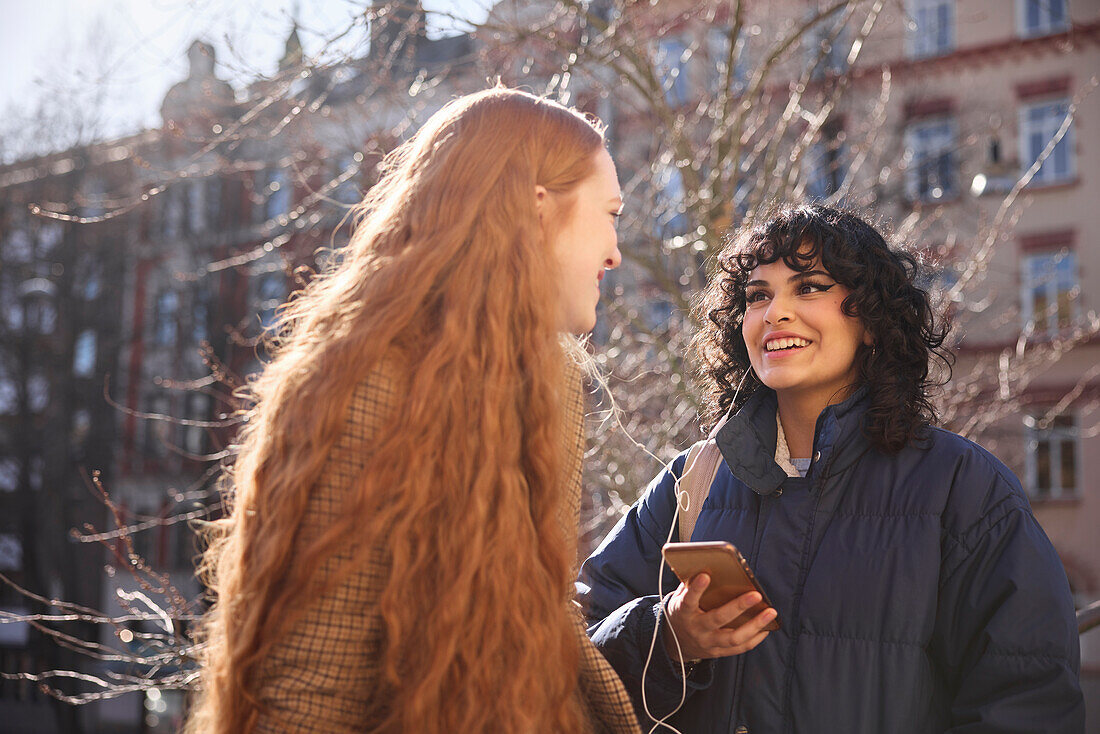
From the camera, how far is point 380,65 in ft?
18.9

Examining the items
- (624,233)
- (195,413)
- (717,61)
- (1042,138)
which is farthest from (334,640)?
(195,413)

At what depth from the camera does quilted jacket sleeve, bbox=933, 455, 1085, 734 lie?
1.88m

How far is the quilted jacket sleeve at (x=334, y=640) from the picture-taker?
155 centimetres

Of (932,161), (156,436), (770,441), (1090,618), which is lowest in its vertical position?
(1090,618)

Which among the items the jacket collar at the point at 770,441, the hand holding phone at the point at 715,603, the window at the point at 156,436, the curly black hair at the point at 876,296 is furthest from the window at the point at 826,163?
the window at the point at 156,436

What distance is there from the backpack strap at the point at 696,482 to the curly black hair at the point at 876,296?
0.17 metres

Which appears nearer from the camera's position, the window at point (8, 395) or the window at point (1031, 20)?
the window at point (1031, 20)

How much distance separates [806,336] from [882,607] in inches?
27.2

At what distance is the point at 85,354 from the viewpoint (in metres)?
24.3

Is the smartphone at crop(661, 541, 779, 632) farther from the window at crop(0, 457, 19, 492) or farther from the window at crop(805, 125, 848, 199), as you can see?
the window at crop(0, 457, 19, 492)

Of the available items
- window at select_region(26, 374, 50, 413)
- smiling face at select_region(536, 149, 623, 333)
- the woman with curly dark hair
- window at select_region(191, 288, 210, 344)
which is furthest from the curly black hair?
window at select_region(26, 374, 50, 413)

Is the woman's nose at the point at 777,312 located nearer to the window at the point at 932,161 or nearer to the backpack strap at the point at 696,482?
the backpack strap at the point at 696,482

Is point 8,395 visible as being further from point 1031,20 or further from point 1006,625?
point 1006,625

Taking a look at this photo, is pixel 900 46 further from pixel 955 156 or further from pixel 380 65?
pixel 380 65
